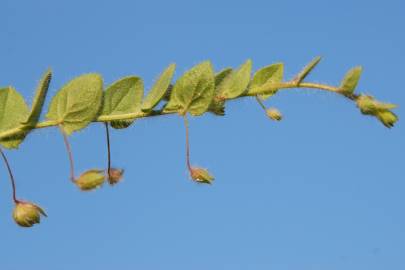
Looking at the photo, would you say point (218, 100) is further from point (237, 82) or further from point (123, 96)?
point (123, 96)

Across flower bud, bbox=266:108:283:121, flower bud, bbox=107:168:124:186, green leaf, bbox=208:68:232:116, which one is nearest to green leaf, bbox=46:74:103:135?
flower bud, bbox=107:168:124:186

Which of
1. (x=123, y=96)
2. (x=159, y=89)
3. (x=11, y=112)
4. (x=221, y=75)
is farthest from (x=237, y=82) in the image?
(x=11, y=112)

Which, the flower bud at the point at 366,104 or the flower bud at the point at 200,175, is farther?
the flower bud at the point at 200,175

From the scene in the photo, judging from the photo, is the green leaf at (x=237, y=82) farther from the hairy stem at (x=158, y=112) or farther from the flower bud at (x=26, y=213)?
the flower bud at (x=26, y=213)

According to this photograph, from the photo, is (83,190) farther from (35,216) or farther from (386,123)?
(386,123)

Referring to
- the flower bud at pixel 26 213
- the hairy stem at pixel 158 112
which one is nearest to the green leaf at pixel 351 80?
the hairy stem at pixel 158 112

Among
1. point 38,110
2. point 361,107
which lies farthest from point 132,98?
point 361,107
